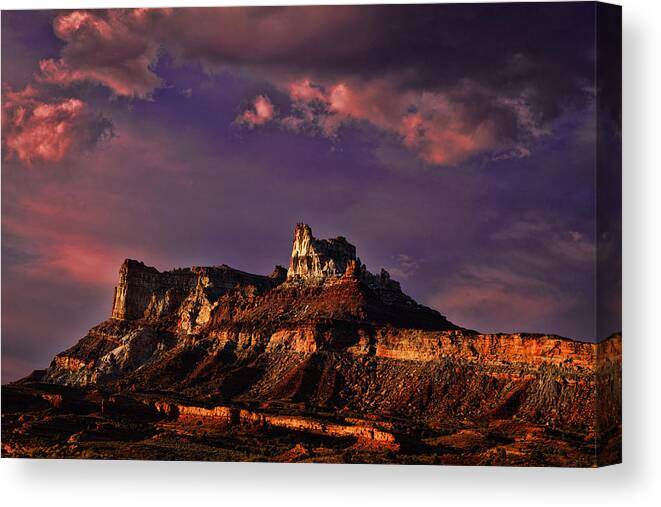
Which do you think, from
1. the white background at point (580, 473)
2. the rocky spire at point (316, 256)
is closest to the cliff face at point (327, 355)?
the rocky spire at point (316, 256)

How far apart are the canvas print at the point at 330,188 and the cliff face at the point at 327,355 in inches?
6.1

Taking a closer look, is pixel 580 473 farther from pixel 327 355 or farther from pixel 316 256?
pixel 316 256

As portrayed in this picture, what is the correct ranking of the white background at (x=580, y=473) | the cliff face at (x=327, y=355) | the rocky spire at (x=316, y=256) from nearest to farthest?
the white background at (x=580, y=473) → the cliff face at (x=327, y=355) → the rocky spire at (x=316, y=256)

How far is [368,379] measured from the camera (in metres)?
44.3

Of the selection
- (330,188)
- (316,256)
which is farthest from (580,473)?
(316,256)

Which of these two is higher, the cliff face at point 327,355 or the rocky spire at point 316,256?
the rocky spire at point 316,256

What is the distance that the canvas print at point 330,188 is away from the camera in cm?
3438

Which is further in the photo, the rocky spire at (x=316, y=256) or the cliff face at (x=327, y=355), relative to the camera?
the rocky spire at (x=316, y=256)

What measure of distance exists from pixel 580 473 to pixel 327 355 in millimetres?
14956

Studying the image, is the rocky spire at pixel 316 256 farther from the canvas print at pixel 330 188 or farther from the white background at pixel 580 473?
the white background at pixel 580 473

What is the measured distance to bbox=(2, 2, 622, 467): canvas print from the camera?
113ft

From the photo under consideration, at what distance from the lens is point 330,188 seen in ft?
130

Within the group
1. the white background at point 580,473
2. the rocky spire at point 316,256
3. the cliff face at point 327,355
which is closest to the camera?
the white background at point 580,473

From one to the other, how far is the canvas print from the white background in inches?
16.8
